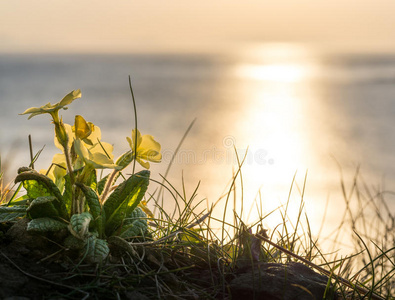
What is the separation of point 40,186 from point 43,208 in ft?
0.41

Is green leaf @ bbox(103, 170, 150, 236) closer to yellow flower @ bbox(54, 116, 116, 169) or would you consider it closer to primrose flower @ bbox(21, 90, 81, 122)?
yellow flower @ bbox(54, 116, 116, 169)

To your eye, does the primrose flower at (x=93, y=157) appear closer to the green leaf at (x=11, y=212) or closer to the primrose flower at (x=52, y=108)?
the primrose flower at (x=52, y=108)

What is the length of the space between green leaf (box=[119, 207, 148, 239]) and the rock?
0.35m

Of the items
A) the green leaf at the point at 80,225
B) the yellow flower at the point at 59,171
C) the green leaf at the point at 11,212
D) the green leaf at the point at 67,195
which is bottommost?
the green leaf at the point at 11,212

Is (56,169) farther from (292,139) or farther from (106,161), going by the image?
(292,139)

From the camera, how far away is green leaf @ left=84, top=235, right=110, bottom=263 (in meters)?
1.43

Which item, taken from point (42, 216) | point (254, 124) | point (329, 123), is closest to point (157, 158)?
point (42, 216)

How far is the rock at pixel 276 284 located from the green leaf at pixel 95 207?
44 centimetres

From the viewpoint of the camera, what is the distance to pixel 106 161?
1464 mm

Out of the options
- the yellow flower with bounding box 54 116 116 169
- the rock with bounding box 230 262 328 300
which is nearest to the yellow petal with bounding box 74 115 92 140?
the yellow flower with bounding box 54 116 116 169

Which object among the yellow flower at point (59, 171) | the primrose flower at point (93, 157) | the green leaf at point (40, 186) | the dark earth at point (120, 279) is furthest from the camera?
the yellow flower at point (59, 171)

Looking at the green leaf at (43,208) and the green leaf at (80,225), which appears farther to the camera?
the green leaf at (43,208)

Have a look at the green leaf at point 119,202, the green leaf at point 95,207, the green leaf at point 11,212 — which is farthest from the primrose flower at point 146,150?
the green leaf at point 11,212

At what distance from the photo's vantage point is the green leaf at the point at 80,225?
1405 mm
